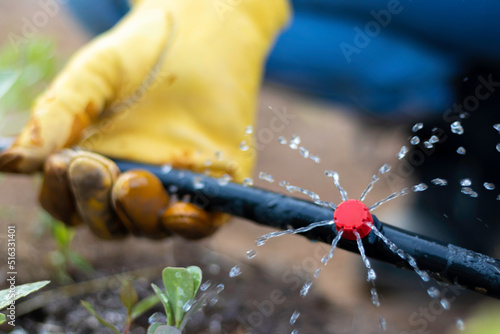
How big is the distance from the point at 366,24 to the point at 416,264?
845 mm

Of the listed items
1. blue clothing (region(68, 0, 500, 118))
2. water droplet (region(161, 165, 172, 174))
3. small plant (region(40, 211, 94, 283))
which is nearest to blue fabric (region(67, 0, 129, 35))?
blue clothing (region(68, 0, 500, 118))

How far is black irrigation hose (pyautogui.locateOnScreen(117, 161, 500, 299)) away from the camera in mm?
438

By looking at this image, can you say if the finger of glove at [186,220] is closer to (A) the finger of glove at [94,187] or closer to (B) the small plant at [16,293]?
(A) the finger of glove at [94,187]

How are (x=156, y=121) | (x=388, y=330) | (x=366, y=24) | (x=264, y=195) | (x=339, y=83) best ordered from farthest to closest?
(x=339, y=83), (x=366, y=24), (x=388, y=330), (x=156, y=121), (x=264, y=195)

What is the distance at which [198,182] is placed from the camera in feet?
2.17

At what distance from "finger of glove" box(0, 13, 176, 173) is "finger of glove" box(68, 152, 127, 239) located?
7 centimetres

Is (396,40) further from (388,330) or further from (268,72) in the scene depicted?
(388,330)

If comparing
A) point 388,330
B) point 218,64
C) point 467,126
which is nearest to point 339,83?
point 467,126

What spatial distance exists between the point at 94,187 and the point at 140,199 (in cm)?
7

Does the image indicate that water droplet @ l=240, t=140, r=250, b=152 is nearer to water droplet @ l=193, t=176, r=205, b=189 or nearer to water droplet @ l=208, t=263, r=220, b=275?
water droplet @ l=193, t=176, r=205, b=189

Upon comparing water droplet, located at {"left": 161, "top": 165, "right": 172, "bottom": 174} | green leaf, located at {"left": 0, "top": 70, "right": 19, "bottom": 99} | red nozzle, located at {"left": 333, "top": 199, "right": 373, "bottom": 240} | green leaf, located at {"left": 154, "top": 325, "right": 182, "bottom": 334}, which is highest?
green leaf, located at {"left": 0, "top": 70, "right": 19, "bottom": 99}

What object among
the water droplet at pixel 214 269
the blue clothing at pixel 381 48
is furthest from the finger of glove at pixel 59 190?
the blue clothing at pixel 381 48

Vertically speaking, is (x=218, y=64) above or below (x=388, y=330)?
above

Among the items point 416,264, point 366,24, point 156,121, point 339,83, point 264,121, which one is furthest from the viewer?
point 264,121
